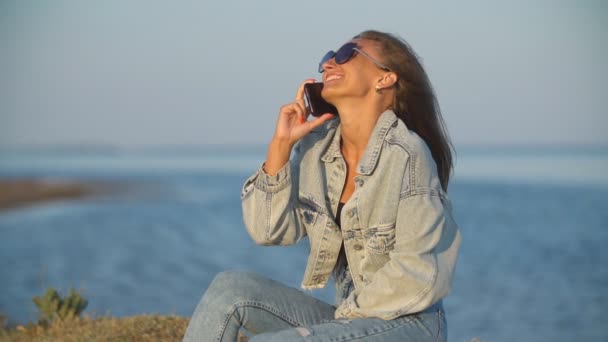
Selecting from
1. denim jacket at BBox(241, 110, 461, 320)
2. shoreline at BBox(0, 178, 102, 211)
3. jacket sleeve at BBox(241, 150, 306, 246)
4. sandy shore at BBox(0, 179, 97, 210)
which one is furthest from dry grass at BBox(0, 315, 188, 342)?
sandy shore at BBox(0, 179, 97, 210)

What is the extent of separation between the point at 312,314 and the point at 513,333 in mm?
6976

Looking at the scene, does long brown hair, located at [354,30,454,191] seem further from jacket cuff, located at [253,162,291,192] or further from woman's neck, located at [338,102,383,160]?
jacket cuff, located at [253,162,291,192]

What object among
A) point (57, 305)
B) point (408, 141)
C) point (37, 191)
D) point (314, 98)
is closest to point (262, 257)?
point (57, 305)

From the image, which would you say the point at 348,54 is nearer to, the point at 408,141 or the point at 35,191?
the point at 408,141

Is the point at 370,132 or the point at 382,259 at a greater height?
the point at 370,132

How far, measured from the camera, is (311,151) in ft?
11.2

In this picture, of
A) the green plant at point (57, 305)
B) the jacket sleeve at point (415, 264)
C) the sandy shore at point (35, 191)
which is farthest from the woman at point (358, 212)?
the sandy shore at point (35, 191)

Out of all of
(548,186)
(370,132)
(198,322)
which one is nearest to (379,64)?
(370,132)

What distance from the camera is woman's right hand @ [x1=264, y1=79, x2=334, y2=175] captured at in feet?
10.6

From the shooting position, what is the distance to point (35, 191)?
2922 cm

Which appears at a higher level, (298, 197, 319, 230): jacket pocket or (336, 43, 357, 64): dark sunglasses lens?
(336, 43, 357, 64): dark sunglasses lens

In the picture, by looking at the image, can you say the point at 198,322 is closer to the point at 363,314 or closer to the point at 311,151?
the point at 363,314

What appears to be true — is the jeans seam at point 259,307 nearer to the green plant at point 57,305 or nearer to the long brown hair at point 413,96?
the long brown hair at point 413,96

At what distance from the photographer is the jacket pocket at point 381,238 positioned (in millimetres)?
2932
